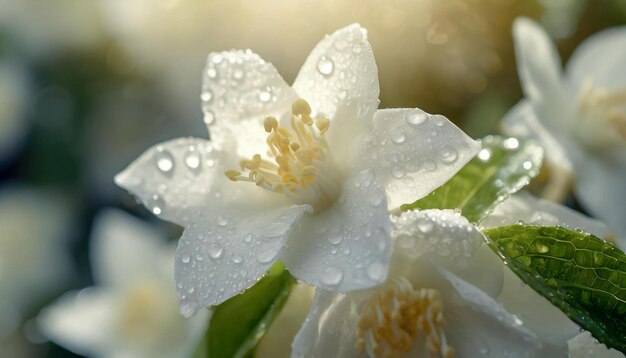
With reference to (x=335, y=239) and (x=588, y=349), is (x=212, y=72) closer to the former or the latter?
(x=335, y=239)

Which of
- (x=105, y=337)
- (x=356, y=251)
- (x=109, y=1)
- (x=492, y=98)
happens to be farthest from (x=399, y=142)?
(x=109, y=1)

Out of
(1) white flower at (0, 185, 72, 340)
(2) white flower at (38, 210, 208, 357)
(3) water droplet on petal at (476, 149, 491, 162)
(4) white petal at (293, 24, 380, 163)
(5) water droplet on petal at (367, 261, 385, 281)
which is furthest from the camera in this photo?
(1) white flower at (0, 185, 72, 340)

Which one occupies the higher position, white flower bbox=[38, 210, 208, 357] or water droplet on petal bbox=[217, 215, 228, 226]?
water droplet on petal bbox=[217, 215, 228, 226]

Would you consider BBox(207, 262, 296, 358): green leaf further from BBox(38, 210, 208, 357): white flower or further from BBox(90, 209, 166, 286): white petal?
BBox(90, 209, 166, 286): white petal

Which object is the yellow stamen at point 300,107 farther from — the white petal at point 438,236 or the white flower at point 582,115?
the white flower at point 582,115

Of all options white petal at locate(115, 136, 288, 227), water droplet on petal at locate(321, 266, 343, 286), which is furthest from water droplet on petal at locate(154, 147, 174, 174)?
water droplet on petal at locate(321, 266, 343, 286)

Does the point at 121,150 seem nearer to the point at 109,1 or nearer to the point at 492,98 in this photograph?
the point at 109,1

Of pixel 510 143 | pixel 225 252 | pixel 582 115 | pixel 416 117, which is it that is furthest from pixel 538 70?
pixel 225 252
